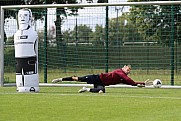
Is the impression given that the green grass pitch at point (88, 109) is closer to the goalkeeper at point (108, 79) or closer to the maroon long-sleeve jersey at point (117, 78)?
the maroon long-sleeve jersey at point (117, 78)

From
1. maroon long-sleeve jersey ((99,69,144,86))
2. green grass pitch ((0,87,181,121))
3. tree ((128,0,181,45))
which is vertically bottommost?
green grass pitch ((0,87,181,121))

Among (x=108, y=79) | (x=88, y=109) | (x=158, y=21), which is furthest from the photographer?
(x=158, y=21)

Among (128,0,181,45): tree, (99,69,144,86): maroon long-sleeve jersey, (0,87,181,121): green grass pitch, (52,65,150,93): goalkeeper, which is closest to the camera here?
(0,87,181,121): green grass pitch

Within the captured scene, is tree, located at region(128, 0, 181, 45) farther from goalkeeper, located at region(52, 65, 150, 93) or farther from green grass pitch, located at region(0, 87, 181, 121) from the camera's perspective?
green grass pitch, located at region(0, 87, 181, 121)

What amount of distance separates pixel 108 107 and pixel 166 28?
35.7 ft

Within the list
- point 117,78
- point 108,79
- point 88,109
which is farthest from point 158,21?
point 88,109

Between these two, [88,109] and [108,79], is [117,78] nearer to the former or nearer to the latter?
[108,79]

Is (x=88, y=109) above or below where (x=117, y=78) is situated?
below

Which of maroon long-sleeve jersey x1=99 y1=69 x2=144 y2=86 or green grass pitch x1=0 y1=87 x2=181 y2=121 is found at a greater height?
maroon long-sleeve jersey x1=99 y1=69 x2=144 y2=86

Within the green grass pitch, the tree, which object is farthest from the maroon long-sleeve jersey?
the tree

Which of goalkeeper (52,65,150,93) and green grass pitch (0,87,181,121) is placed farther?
goalkeeper (52,65,150,93)

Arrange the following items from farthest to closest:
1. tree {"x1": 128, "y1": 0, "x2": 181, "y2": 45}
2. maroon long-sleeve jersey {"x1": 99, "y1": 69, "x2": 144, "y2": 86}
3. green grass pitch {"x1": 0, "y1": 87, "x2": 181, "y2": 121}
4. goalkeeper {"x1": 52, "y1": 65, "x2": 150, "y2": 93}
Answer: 1. tree {"x1": 128, "y1": 0, "x2": 181, "y2": 45}
2. goalkeeper {"x1": 52, "y1": 65, "x2": 150, "y2": 93}
3. maroon long-sleeve jersey {"x1": 99, "y1": 69, "x2": 144, "y2": 86}
4. green grass pitch {"x1": 0, "y1": 87, "x2": 181, "y2": 121}

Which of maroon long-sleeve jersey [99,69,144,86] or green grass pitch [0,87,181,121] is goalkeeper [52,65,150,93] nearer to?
maroon long-sleeve jersey [99,69,144,86]

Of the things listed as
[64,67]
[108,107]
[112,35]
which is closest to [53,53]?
[64,67]
